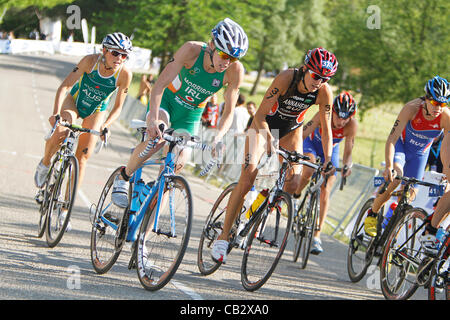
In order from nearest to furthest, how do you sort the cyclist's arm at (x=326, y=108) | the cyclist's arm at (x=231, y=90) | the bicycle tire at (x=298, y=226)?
the cyclist's arm at (x=231, y=90), the cyclist's arm at (x=326, y=108), the bicycle tire at (x=298, y=226)

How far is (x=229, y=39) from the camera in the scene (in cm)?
611

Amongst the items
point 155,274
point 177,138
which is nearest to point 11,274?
point 155,274

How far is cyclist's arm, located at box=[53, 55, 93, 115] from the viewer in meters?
7.55

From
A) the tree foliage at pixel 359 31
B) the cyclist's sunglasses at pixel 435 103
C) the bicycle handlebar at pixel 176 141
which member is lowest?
the bicycle handlebar at pixel 176 141

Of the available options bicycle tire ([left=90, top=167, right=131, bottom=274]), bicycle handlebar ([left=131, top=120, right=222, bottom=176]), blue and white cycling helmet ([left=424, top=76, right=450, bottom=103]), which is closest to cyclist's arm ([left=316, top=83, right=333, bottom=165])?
blue and white cycling helmet ([left=424, top=76, right=450, bottom=103])

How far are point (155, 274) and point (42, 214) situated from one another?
2.31 meters

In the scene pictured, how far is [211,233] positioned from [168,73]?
1863 mm

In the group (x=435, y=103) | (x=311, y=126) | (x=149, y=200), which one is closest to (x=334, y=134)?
(x=311, y=126)

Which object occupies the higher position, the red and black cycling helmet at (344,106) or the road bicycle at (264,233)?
the red and black cycling helmet at (344,106)

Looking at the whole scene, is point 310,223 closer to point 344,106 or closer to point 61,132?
point 344,106

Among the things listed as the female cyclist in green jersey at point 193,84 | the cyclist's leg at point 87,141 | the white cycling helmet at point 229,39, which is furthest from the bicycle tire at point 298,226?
the white cycling helmet at point 229,39

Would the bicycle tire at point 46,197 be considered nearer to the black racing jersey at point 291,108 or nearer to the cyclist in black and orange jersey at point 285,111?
the cyclist in black and orange jersey at point 285,111

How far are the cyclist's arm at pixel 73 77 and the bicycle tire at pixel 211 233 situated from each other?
1.97 meters

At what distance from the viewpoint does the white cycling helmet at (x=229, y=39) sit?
6.11 metres
